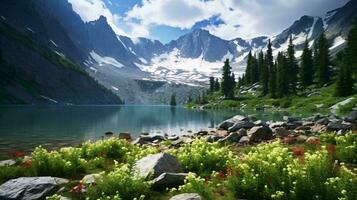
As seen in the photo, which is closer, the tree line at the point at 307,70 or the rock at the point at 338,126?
the rock at the point at 338,126

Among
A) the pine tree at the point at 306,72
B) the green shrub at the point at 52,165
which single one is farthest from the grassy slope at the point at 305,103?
the green shrub at the point at 52,165

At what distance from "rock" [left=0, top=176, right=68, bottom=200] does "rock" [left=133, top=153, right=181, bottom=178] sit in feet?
9.83

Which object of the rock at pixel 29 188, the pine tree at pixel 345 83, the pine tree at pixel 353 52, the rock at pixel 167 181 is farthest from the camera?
the pine tree at pixel 353 52

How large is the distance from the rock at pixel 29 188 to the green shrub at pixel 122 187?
190 cm

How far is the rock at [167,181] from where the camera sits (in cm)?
1317

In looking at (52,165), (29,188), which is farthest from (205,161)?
(29,188)

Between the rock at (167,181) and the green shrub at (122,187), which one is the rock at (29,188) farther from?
the rock at (167,181)

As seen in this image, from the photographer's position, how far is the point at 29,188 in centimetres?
1296

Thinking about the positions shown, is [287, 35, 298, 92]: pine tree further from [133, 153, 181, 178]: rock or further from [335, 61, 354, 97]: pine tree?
[133, 153, 181, 178]: rock

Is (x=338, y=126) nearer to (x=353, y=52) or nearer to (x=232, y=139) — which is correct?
(x=232, y=139)

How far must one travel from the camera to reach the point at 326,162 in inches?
449

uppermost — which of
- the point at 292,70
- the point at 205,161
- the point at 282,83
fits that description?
the point at 292,70

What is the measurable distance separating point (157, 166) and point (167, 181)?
3.04 ft

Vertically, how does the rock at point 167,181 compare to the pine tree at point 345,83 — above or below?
below
